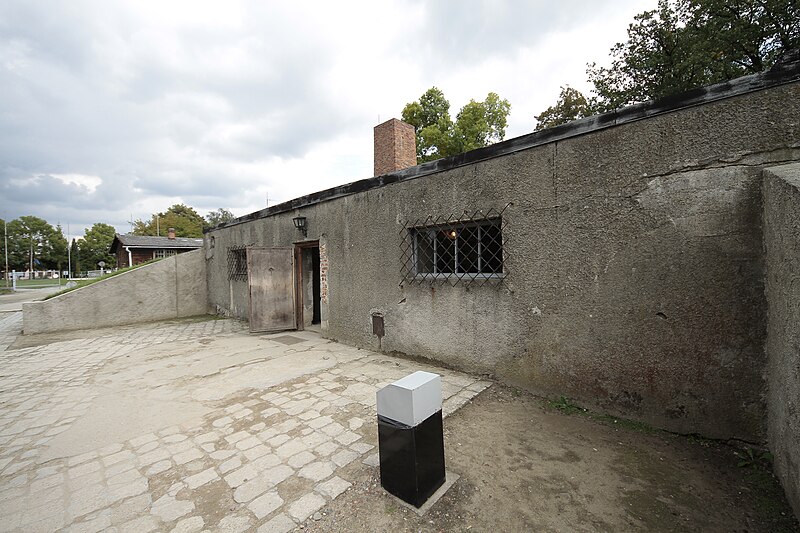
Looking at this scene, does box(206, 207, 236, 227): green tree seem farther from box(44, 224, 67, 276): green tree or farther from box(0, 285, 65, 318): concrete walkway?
box(0, 285, 65, 318): concrete walkway

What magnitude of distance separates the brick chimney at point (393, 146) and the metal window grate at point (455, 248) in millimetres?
Result: 2474

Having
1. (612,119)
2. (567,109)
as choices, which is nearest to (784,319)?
(612,119)

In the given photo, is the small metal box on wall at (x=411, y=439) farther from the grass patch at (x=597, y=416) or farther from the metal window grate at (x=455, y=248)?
the metal window grate at (x=455, y=248)

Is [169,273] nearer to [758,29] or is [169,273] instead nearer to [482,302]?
[482,302]

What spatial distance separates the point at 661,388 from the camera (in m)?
2.71

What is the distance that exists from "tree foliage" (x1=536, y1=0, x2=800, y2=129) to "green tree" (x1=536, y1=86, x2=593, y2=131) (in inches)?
112

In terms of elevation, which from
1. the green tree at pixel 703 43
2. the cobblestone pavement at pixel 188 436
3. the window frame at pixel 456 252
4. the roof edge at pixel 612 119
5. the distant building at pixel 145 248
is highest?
the green tree at pixel 703 43

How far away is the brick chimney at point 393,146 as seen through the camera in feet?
21.4

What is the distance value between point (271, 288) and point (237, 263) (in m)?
2.90

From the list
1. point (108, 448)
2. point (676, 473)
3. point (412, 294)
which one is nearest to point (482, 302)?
point (412, 294)

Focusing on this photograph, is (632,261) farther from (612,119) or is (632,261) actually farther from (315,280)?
(315,280)

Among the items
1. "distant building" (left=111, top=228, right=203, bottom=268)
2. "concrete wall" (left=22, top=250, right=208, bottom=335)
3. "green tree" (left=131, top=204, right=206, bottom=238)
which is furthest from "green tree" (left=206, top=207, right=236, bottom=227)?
"concrete wall" (left=22, top=250, right=208, bottom=335)

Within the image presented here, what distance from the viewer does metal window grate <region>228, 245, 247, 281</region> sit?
876 cm

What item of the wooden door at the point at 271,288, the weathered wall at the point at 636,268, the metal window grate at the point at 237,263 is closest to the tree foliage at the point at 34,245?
the metal window grate at the point at 237,263
